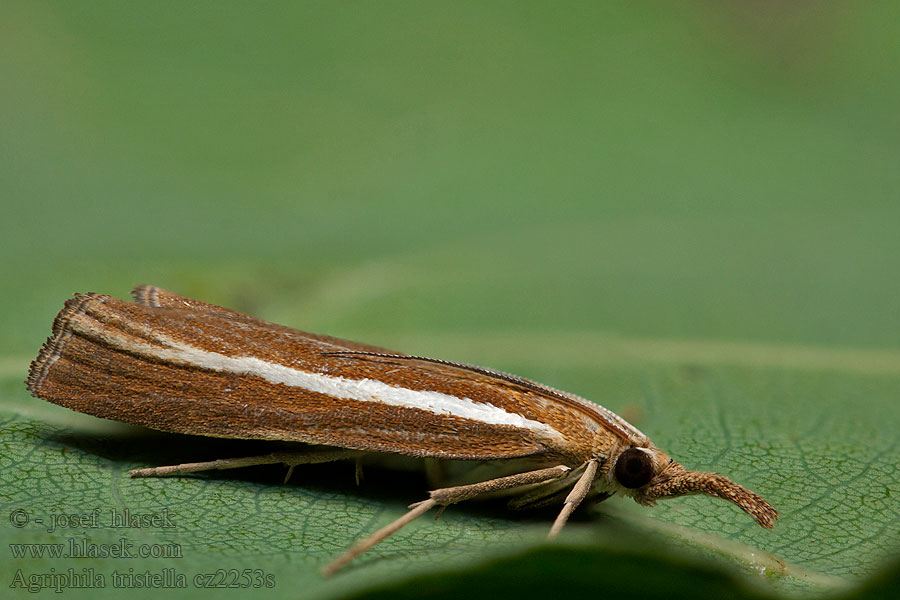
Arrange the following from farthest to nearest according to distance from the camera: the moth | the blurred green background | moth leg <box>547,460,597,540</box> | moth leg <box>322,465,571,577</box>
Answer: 1. the blurred green background
2. the moth
3. moth leg <box>547,460,597,540</box>
4. moth leg <box>322,465,571,577</box>

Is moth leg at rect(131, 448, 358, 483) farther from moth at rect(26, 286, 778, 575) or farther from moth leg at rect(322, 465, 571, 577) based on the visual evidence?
moth leg at rect(322, 465, 571, 577)

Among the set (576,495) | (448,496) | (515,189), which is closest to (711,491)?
(576,495)

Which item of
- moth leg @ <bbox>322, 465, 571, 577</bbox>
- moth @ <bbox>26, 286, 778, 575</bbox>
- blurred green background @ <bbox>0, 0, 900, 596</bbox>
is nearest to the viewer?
moth leg @ <bbox>322, 465, 571, 577</bbox>

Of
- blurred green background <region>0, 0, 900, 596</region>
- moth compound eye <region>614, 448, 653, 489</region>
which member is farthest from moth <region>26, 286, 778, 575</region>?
blurred green background <region>0, 0, 900, 596</region>

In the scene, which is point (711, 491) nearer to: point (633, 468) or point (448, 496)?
point (633, 468)

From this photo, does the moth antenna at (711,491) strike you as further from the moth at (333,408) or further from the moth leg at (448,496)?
the moth leg at (448,496)

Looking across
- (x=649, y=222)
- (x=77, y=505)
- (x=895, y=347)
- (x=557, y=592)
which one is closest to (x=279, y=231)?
(x=649, y=222)

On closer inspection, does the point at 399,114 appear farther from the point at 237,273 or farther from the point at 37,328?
the point at 37,328
